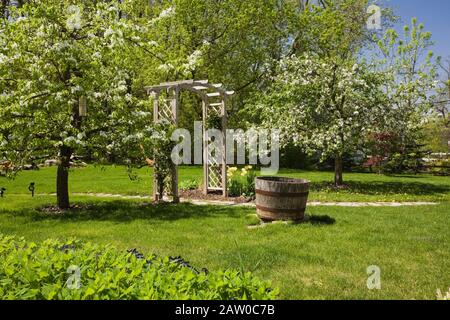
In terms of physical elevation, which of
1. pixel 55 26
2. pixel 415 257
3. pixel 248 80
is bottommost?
pixel 415 257

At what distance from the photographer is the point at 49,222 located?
34.3 feet

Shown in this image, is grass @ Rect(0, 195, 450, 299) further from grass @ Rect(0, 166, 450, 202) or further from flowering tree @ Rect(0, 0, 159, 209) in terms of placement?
grass @ Rect(0, 166, 450, 202)

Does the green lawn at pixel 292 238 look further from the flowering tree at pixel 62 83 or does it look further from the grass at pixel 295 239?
the flowering tree at pixel 62 83

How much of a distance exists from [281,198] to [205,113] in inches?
289

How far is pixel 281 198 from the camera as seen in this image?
9.70 m

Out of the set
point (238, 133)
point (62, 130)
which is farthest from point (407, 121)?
point (62, 130)

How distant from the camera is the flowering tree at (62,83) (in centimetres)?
1102

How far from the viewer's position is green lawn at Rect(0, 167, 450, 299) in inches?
244

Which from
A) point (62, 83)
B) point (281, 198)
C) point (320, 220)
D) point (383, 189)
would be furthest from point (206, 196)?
point (383, 189)

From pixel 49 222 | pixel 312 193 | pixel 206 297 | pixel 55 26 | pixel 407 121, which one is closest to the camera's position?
pixel 206 297

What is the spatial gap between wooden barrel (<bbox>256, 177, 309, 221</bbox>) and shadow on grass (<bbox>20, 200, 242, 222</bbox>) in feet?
5.35

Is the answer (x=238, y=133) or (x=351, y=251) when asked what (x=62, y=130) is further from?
(x=238, y=133)

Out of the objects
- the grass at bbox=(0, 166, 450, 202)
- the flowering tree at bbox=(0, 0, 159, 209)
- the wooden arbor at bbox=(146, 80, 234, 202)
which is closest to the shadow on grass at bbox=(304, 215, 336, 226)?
the grass at bbox=(0, 166, 450, 202)
